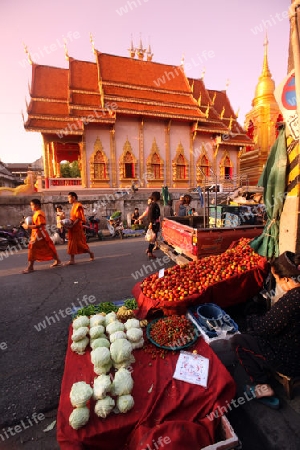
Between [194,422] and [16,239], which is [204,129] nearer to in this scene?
[16,239]

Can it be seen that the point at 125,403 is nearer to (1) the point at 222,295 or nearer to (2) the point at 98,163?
(1) the point at 222,295

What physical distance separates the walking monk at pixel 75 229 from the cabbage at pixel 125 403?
501 cm

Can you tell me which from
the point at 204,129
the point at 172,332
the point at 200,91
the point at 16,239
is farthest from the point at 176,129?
the point at 172,332

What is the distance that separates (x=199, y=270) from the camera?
3.74m

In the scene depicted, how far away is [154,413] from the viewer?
1.80 m

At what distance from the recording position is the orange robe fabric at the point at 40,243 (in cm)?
604

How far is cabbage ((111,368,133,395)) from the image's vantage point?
1.89 metres

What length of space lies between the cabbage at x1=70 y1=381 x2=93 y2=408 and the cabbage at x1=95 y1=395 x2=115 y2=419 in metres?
0.10

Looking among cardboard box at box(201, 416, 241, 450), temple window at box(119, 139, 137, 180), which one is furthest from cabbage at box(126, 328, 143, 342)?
temple window at box(119, 139, 137, 180)

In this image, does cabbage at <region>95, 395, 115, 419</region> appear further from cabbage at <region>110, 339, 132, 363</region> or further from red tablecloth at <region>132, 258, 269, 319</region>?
red tablecloth at <region>132, 258, 269, 319</region>

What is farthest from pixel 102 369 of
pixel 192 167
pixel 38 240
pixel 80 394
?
pixel 192 167

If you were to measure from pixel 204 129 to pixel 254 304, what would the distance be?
16511mm

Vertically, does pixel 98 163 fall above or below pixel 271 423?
above

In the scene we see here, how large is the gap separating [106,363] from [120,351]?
16 centimetres
